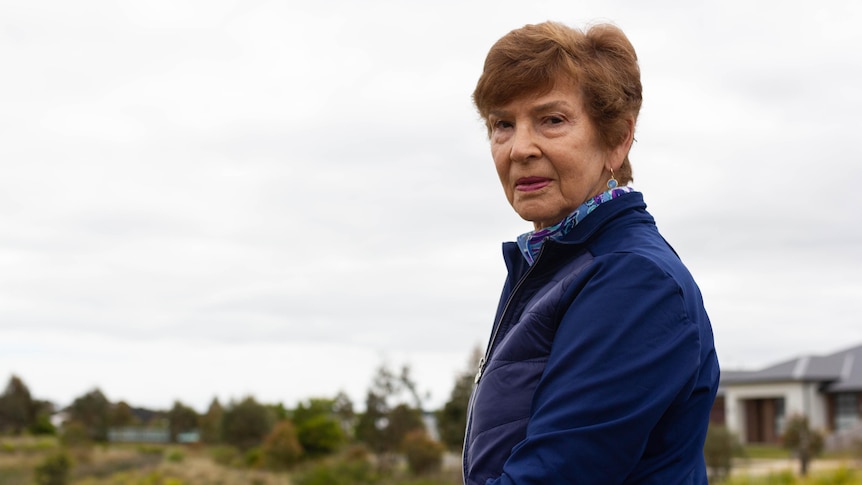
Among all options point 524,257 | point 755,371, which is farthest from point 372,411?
point 755,371

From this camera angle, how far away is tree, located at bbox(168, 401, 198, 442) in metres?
40.1

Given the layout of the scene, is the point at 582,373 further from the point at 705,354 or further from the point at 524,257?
the point at 524,257

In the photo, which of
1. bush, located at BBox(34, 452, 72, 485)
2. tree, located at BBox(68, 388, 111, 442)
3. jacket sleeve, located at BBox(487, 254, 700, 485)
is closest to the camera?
jacket sleeve, located at BBox(487, 254, 700, 485)

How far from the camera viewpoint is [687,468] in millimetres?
1616

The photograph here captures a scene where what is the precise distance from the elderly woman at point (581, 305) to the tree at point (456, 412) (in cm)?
1711

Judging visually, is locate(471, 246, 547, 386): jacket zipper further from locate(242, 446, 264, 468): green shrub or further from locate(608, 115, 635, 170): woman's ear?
locate(242, 446, 264, 468): green shrub

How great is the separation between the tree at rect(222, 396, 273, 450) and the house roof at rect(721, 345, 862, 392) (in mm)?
21673

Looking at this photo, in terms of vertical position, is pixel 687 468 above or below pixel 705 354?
below

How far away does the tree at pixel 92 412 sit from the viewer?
118 ft

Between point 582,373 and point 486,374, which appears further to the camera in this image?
point 486,374

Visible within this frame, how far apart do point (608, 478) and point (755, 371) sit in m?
44.3

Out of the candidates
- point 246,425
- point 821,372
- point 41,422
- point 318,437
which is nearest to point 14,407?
point 41,422

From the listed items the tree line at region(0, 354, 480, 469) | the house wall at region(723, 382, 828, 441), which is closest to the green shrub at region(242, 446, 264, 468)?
the tree line at region(0, 354, 480, 469)

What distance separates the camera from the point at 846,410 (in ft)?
127
